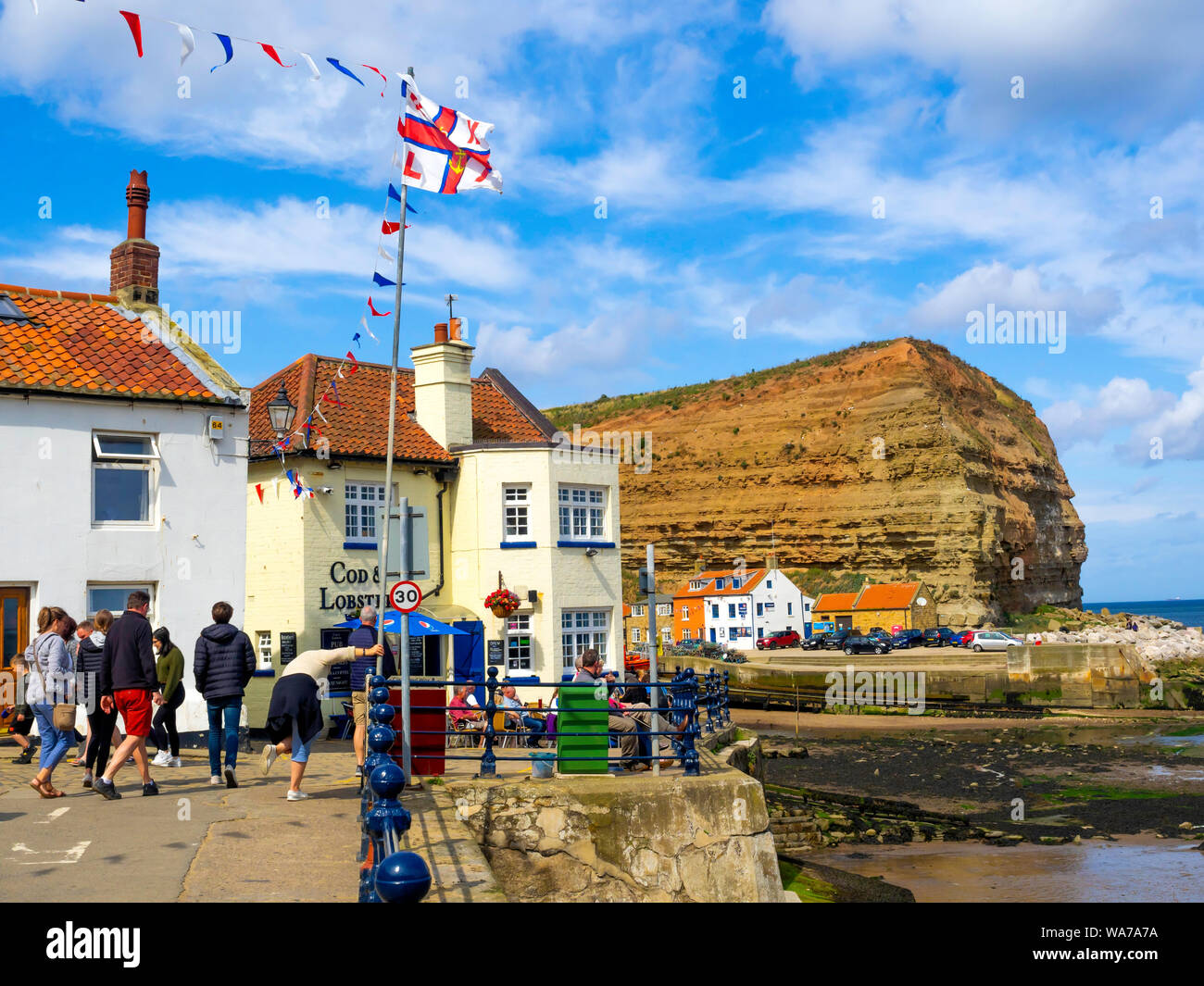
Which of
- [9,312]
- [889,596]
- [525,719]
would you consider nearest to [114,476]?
[9,312]

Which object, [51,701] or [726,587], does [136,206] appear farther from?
[726,587]

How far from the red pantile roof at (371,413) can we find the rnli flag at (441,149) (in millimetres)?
10750

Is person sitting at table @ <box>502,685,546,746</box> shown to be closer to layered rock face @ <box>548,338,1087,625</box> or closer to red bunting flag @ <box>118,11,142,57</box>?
red bunting flag @ <box>118,11,142,57</box>

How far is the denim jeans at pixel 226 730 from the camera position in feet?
38.1

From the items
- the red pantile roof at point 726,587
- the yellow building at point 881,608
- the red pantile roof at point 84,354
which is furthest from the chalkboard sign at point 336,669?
the yellow building at point 881,608

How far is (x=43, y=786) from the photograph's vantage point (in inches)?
424

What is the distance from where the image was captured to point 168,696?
13.2 metres

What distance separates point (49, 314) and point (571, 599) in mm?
13600

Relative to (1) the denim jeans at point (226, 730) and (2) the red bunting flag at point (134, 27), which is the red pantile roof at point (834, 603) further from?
(2) the red bunting flag at point (134, 27)

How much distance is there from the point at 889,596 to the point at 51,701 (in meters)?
70.9

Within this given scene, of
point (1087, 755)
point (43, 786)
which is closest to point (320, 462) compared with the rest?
point (43, 786)

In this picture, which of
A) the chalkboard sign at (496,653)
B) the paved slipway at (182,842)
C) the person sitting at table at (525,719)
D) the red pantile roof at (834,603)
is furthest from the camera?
the red pantile roof at (834,603)

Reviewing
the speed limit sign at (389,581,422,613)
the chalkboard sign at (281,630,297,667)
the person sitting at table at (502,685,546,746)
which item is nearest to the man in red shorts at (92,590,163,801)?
the speed limit sign at (389,581,422,613)
